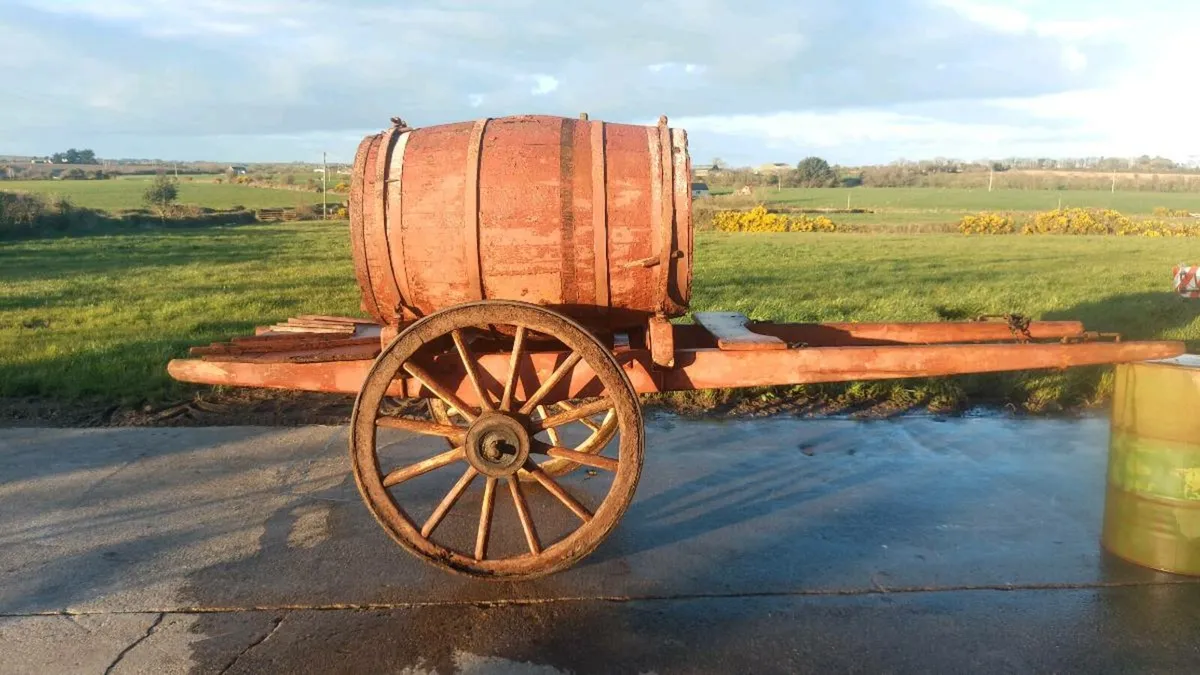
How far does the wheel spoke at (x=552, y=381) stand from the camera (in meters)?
3.62

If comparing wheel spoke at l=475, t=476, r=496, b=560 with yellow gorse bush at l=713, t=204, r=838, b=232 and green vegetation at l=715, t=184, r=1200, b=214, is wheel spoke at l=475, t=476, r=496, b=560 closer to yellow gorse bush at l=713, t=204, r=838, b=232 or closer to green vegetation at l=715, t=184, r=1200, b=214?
yellow gorse bush at l=713, t=204, r=838, b=232

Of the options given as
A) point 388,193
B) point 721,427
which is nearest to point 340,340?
point 388,193

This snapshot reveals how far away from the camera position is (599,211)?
3.78m

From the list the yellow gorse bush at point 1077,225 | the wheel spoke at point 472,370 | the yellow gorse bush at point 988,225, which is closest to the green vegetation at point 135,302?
the wheel spoke at point 472,370

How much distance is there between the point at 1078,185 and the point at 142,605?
81151 mm

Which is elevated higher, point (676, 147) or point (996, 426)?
point (676, 147)

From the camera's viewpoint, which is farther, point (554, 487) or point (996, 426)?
point (996, 426)

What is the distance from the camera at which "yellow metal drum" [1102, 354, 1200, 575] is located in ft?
12.7

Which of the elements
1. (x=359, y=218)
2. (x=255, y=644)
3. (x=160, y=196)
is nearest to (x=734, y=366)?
(x=359, y=218)

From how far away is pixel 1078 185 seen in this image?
72875 mm

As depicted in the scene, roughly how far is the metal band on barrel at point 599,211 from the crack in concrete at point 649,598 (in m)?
1.31

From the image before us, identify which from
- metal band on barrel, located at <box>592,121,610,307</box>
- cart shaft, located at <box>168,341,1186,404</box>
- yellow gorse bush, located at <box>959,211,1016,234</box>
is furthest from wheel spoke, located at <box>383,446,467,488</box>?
yellow gorse bush, located at <box>959,211,1016,234</box>

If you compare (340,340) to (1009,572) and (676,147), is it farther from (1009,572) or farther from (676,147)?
(1009,572)

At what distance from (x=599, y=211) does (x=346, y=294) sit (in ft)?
33.7
